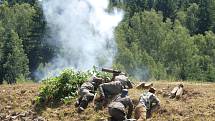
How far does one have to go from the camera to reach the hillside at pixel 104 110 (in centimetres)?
1452

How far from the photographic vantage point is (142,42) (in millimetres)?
66812

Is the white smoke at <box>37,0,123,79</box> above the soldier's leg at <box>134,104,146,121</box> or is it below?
above

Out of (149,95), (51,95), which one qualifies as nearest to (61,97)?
(51,95)

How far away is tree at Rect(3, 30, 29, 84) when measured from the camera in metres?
58.1

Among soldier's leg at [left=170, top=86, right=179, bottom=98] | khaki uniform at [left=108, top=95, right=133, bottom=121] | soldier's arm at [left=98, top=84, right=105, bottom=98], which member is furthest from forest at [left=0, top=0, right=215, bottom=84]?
khaki uniform at [left=108, top=95, right=133, bottom=121]

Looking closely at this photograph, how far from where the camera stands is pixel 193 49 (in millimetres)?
59250

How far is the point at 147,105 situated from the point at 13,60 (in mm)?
47132

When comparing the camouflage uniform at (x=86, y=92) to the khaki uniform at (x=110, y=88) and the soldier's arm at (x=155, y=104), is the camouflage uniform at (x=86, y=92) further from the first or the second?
the soldier's arm at (x=155, y=104)

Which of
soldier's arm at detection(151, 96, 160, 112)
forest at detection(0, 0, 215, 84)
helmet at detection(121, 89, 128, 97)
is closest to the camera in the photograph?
helmet at detection(121, 89, 128, 97)

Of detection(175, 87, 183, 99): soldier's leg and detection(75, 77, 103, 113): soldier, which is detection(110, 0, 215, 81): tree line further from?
detection(175, 87, 183, 99): soldier's leg

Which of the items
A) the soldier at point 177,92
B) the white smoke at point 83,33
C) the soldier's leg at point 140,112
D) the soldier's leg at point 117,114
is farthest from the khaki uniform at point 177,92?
the white smoke at point 83,33

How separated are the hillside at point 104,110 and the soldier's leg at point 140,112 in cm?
39

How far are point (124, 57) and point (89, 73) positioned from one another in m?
39.6

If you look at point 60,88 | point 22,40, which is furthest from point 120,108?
point 22,40
